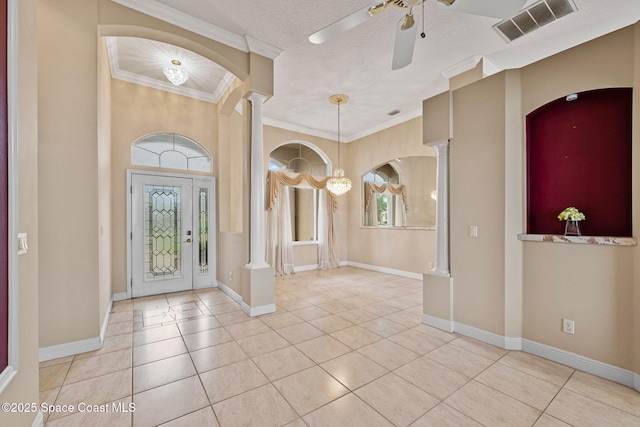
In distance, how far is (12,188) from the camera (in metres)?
1.35

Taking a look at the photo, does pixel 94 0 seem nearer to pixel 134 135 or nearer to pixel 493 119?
pixel 134 135

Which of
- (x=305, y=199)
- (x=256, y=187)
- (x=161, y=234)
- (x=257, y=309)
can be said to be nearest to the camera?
(x=257, y=309)

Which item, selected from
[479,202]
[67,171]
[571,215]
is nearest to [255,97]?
[67,171]

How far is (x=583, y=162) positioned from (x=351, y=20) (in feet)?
7.86

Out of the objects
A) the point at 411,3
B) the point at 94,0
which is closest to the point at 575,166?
the point at 411,3

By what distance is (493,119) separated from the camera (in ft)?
9.14

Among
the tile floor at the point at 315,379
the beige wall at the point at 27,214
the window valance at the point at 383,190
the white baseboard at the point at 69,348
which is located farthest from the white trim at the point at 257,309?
the window valance at the point at 383,190

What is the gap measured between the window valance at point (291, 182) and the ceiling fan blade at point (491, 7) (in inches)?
179

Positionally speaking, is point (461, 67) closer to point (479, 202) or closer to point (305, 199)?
point (479, 202)

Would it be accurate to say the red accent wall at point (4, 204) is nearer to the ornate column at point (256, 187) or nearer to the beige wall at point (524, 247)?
the ornate column at point (256, 187)

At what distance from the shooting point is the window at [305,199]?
684 cm

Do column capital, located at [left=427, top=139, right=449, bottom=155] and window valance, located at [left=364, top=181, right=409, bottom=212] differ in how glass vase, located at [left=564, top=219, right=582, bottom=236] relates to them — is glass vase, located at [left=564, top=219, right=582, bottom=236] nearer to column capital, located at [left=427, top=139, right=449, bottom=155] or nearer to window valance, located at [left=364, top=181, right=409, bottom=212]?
column capital, located at [left=427, top=139, right=449, bottom=155]

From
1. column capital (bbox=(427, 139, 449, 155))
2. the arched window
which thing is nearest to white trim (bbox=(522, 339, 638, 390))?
column capital (bbox=(427, 139, 449, 155))

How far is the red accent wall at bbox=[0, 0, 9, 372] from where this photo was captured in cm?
127
